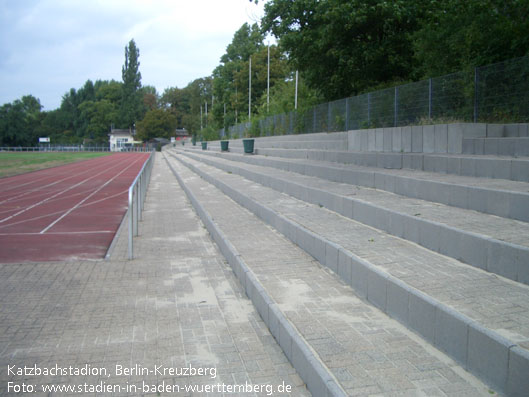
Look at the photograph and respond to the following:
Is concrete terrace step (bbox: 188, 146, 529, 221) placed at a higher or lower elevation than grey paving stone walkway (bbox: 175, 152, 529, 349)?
higher

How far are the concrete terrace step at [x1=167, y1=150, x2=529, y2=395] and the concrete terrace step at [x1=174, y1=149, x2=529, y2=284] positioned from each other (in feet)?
0.37

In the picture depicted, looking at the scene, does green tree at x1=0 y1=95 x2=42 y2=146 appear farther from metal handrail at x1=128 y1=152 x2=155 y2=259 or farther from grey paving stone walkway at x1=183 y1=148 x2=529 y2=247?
grey paving stone walkway at x1=183 y1=148 x2=529 y2=247

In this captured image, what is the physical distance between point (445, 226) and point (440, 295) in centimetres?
136

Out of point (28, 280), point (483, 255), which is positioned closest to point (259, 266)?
point (483, 255)

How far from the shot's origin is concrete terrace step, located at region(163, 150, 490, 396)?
3.03 meters

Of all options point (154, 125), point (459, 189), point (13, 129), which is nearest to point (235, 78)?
point (154, 125)

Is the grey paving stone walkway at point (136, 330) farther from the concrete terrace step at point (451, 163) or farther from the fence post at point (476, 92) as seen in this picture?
the fence post at point (476, 92)

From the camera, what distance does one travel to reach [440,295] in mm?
3721

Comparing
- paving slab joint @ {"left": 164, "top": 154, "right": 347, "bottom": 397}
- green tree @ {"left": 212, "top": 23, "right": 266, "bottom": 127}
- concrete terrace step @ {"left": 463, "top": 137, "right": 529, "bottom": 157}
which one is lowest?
paving slab joint @ {"left": 164, "top": 154, "right": 347, "bottom": 397}

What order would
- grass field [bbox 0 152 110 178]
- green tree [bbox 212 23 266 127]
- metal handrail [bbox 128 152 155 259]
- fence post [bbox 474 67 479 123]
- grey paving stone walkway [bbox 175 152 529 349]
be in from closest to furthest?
1. grey paving stone walkway [bbox 175 152 529 349]
2. metal handrail [bbox 128 152 155 259]
3. fence post [bbox 474 67 479 123]
4. grass field [bbox 0 152 110 178]
5. green tree [bbox 212 23 266 127]

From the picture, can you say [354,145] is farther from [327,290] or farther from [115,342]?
[115,342]

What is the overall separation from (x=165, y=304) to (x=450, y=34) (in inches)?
462

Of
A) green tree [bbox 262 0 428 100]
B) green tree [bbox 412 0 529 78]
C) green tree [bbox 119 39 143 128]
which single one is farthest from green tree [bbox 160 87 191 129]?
green tree [bbox 412 0 529 78]

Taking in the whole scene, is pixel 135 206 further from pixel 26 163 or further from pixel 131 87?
pixel 131 87
